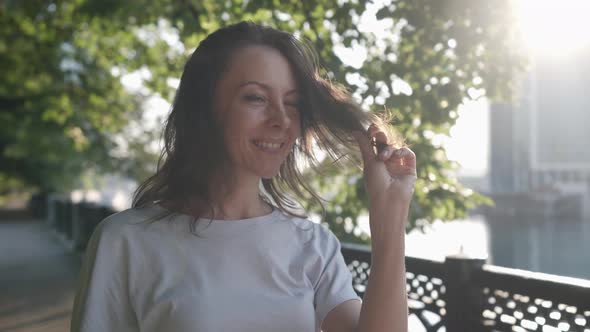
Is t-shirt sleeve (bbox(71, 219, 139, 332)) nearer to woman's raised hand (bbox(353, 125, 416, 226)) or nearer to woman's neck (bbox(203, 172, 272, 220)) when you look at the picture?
woman's neck (bbox(203, 172, 272, 220))

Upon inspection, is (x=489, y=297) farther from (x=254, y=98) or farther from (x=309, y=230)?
(x=254, y=98)

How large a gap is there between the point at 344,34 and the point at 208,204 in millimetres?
2870

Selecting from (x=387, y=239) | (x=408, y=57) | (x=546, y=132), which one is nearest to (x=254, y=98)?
(x=387, y=239)

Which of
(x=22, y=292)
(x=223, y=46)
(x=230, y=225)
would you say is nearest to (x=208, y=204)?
(x=230, y=225)

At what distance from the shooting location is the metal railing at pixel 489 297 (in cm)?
213

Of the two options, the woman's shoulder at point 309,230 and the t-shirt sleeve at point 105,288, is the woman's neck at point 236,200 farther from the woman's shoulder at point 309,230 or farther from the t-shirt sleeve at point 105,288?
the t-shirt sleeve at point 105,288

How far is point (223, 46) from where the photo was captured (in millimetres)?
1718

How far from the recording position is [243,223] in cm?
169

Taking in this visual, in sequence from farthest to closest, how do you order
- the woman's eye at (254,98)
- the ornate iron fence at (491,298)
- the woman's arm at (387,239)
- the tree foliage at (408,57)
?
the tree foliage at (408,57)
the ornate iron fence at (491,298)
the woman's eye at (254,98)
the woman's arm at (387,239)

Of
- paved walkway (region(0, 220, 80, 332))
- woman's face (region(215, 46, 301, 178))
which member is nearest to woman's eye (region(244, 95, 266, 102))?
woman's face (region(215, 46, 301, 178))

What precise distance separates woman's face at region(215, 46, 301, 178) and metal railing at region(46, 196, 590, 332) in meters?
1.22

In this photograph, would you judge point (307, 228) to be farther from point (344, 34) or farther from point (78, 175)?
point (78, 175)

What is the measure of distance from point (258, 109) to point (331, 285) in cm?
56

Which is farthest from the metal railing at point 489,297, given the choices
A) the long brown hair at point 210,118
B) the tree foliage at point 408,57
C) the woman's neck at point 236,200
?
the woman's neck at point 236,200
